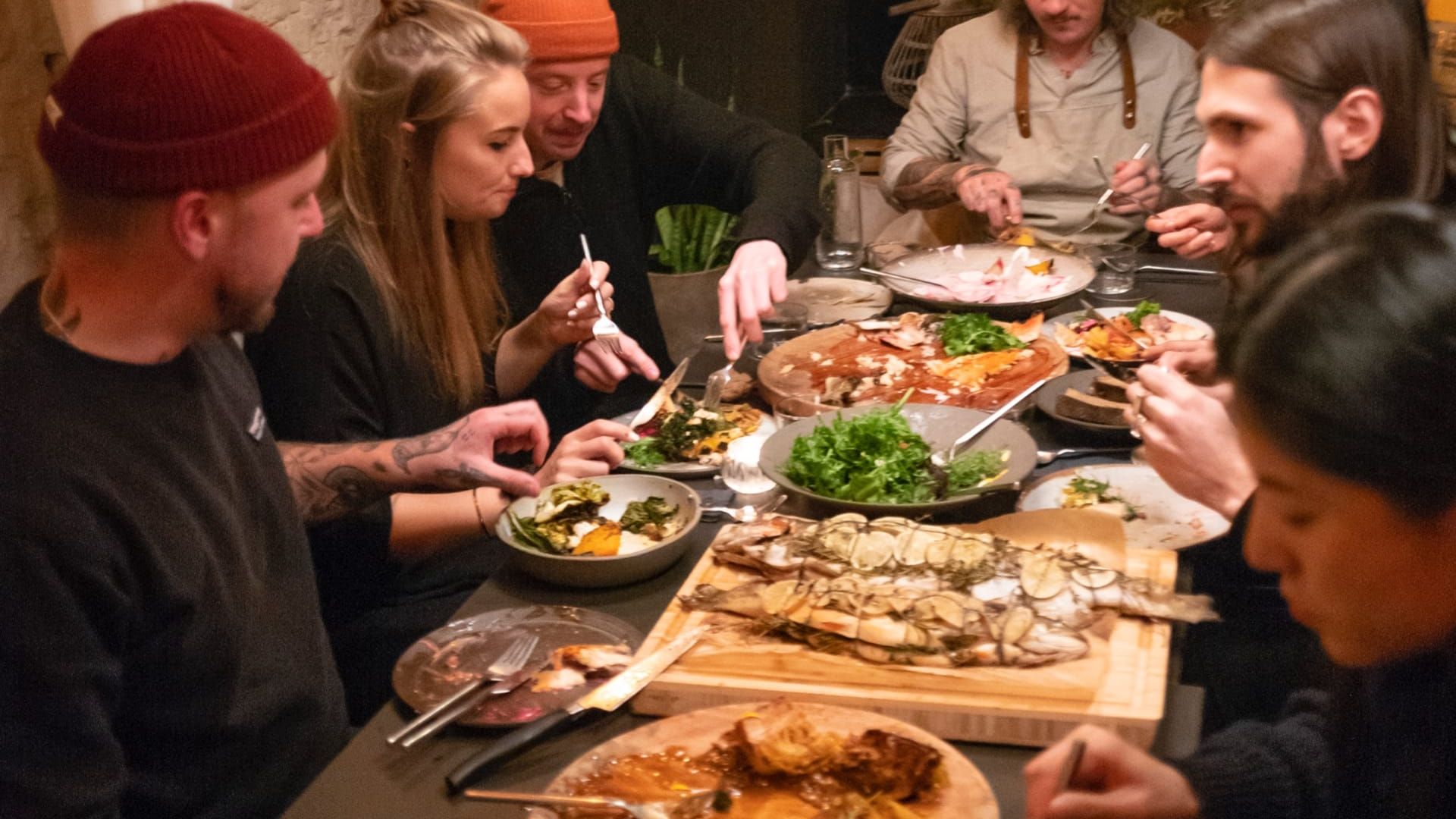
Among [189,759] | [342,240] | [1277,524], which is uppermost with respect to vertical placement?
[1277,524]

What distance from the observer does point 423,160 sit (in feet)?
7.85

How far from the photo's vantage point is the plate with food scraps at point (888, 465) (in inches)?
78.0

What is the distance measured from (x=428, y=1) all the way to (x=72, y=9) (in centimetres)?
63

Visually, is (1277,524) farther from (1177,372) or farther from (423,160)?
(423,160)

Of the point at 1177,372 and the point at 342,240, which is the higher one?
the point at 342,240

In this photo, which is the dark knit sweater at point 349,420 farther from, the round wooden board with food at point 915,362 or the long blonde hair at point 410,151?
the round wooden board with food at point 915,362

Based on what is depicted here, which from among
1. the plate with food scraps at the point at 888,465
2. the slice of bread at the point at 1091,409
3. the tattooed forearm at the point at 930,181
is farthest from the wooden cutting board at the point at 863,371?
the tattooed forearm at the point at 930,181

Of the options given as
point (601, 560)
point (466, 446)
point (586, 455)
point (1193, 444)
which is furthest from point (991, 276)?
point (601, 560)

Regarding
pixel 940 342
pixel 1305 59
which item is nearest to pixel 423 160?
pixel 940 342

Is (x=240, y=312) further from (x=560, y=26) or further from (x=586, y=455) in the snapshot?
(x=560, y=26)

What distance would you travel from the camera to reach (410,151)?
7.85 ft

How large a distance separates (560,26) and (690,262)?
86.4 inches

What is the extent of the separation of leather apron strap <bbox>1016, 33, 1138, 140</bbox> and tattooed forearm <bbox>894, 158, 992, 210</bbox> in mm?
219

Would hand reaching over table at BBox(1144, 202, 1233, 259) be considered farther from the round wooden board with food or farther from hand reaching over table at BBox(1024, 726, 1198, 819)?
hand reaching over table at BBox(1024, 726, 1198, 819)
